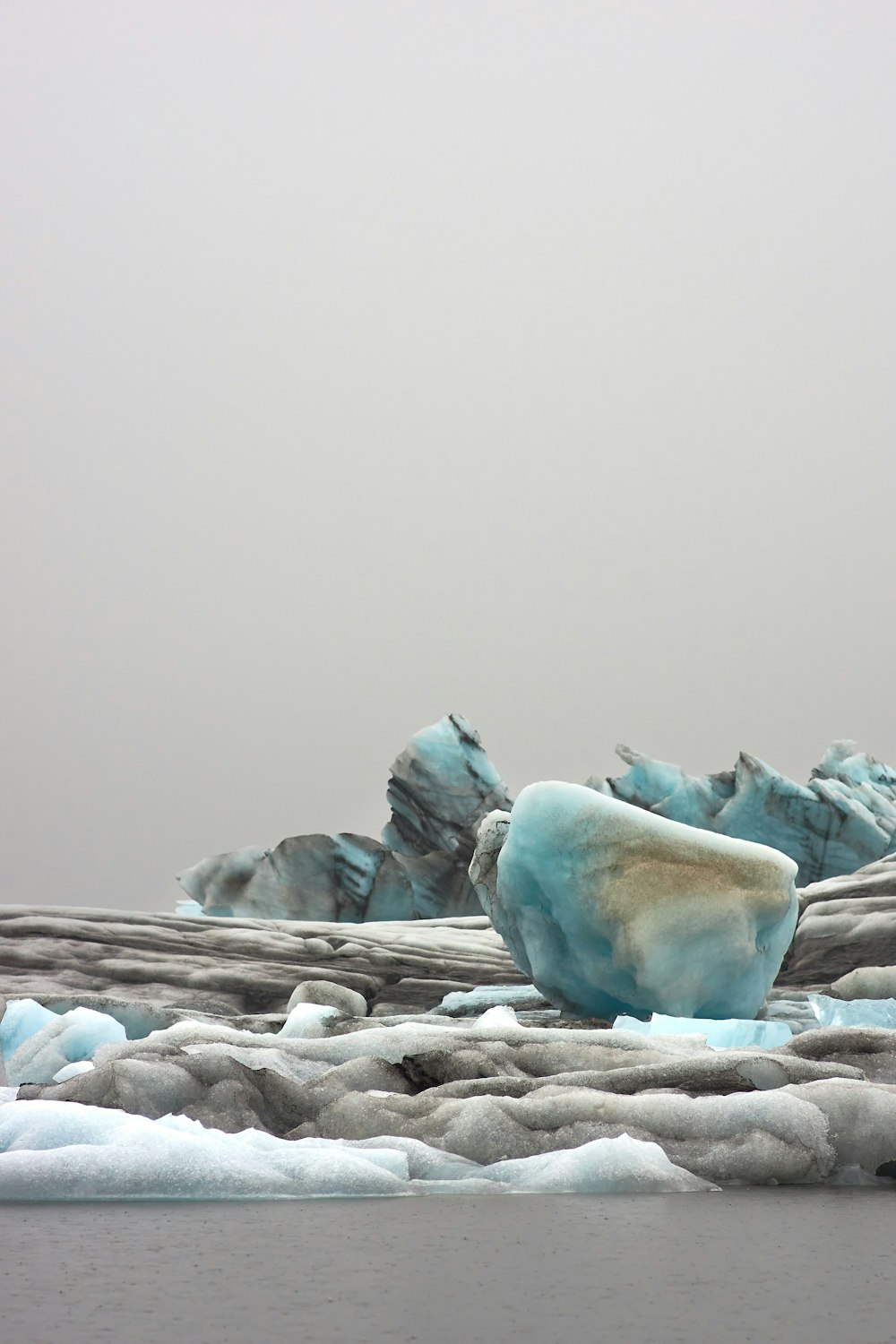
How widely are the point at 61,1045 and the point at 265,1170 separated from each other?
5113 mm

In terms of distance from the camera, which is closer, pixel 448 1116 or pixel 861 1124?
pixel 861 1124

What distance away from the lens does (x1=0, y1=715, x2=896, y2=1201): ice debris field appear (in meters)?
5.25

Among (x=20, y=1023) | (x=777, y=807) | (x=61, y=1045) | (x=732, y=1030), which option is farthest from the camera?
(x=777, y=807)

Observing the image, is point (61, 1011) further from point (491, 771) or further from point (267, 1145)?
point (491, 771)

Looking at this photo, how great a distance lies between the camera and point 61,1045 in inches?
376

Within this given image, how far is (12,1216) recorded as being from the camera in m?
4.37

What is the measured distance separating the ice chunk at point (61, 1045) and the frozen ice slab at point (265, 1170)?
14.1ft

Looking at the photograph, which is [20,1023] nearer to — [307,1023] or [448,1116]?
[307,1023]

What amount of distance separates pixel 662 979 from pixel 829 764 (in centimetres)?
2323

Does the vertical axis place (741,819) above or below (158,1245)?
below

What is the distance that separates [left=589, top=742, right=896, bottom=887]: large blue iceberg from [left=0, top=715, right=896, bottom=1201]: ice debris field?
0.06 meters

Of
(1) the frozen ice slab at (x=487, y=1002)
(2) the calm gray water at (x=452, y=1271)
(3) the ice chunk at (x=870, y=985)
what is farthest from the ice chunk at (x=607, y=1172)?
(3) the ice chunk at (x=870, y=985)

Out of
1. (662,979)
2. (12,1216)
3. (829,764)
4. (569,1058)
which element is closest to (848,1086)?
(569,1058)

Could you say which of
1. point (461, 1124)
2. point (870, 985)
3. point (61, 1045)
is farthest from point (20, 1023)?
point (870, 985)
